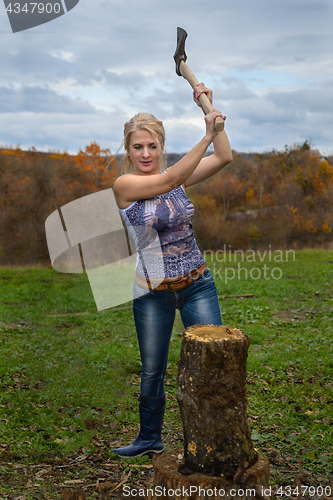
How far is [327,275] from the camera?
14.7m

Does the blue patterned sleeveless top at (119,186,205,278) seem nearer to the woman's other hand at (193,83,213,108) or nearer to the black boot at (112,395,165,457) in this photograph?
the woman's other hand at (193,83,213,108)

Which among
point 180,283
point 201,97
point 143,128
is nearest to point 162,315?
point 180,283

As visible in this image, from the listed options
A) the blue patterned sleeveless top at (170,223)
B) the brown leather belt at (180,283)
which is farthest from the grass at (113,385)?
the blue patterned sleeveless top at (170,223)

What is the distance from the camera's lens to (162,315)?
341 cm

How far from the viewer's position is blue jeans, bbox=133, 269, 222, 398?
10.8 ft

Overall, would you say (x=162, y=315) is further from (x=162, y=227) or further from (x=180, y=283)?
(x=162, y=227)

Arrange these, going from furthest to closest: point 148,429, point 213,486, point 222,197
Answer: point 222,197 → point 148,429 → point 213,486

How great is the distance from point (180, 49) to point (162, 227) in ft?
5.15

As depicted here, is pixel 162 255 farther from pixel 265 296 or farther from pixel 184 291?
pixel 265 296

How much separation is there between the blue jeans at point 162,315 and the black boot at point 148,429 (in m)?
0.10

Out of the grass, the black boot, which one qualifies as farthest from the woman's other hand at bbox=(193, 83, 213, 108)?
the grass

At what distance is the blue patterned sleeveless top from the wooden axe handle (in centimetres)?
62

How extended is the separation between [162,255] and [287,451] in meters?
2.44

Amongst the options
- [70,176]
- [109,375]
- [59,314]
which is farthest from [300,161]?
[109,375]
